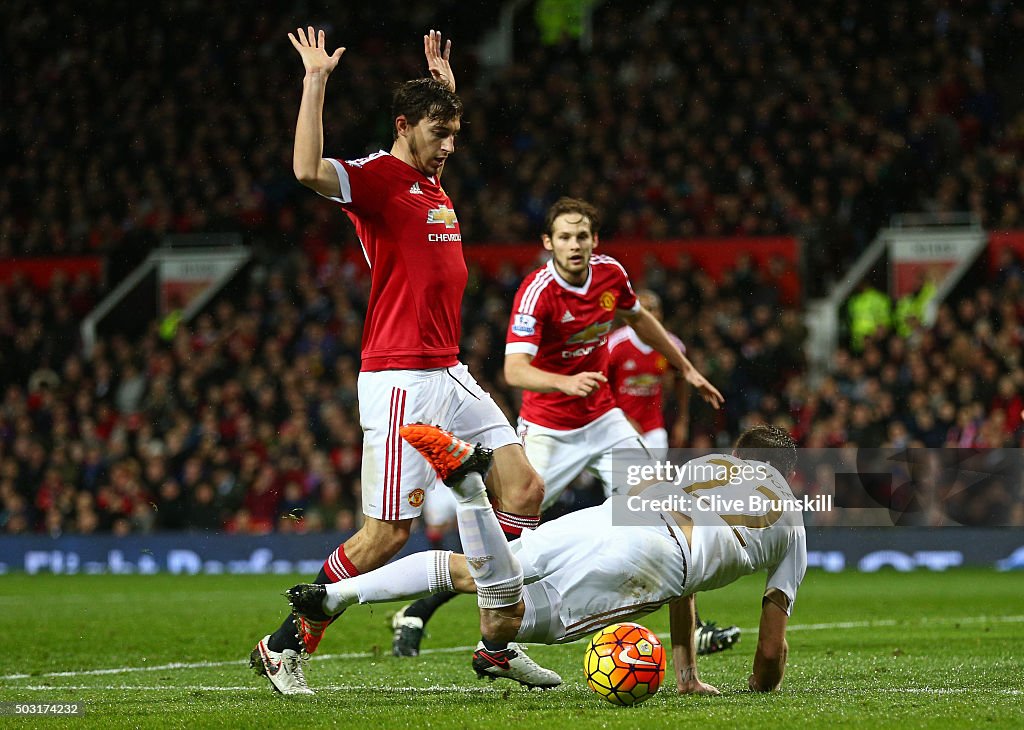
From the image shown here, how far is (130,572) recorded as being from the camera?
60.9ft

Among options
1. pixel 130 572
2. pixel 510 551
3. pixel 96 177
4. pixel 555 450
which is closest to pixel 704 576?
pixel 510 551

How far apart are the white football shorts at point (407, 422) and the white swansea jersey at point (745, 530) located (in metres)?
0.98

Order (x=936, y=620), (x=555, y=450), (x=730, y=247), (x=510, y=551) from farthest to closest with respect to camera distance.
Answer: (x=730, y=247)
(x=936, y=620)
(x=555, y=450)
(x=510, y=551)

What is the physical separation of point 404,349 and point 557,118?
17123 mm

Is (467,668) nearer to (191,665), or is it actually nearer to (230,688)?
(230,688)

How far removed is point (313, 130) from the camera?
6133 millimetres

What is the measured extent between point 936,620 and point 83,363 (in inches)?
573

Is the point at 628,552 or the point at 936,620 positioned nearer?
the point at 628,552

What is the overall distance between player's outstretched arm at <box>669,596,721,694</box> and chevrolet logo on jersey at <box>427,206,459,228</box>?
1971 mm

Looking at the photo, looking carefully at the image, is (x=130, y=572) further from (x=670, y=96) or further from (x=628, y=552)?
(x=628, y=552)

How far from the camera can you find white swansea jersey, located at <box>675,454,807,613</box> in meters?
6.15

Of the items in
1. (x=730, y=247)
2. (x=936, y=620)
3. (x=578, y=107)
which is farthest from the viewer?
(x=578, y=107)

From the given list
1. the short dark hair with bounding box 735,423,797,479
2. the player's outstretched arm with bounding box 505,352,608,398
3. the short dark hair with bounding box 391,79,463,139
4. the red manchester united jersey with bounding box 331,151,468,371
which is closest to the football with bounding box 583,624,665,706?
the short dark hair with bounding box 735,423,797,479

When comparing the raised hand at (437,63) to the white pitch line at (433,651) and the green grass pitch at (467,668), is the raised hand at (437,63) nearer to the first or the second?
the green grass pitch at (467,668)
